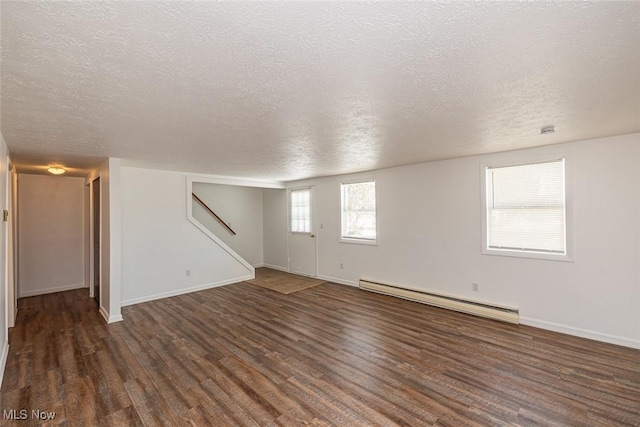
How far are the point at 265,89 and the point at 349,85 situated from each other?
540 millimetres

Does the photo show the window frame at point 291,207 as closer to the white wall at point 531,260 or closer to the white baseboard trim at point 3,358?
the white wall at point 531,260

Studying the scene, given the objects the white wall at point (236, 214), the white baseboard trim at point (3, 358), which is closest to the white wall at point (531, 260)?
the white wall at point (236, 214)

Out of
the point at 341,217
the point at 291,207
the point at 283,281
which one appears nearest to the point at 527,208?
the point at 341,217

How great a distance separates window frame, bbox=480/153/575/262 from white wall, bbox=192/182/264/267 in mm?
5700

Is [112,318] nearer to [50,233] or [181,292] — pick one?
[181,292]

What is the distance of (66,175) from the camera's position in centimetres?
555

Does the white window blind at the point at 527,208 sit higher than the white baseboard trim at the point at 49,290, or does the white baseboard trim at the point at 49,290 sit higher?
the white window blind at the point at 527,208

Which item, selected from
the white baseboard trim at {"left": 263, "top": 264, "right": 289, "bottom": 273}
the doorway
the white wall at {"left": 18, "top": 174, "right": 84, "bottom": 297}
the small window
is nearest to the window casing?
the small window

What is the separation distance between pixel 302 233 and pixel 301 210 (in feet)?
1.86

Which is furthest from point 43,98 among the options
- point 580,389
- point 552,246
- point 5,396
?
point 552,246

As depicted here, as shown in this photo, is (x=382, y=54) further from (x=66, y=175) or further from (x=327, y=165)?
(x=66, y=175)

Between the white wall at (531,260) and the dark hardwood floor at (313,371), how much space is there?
370mm

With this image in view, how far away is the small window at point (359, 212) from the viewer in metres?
5.44

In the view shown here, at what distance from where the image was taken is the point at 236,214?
7.48 meters
